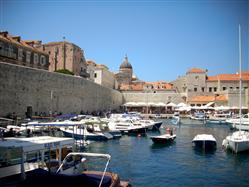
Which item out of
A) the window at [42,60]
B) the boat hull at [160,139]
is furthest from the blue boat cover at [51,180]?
the window at [42,60]

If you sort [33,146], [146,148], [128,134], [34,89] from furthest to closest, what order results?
1. [34,89]
2. [128,134]
3. [146,148]
4. [33,146]

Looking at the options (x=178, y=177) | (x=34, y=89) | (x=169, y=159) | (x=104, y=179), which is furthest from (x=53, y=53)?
(x=104, y=179)

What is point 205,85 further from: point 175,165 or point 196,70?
point 175,165

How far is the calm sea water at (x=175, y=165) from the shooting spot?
32.3 ft

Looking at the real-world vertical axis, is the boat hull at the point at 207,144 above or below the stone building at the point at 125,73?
below

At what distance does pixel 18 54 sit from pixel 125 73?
49.2 m

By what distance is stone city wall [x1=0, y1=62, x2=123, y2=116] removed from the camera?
2189 centimetres

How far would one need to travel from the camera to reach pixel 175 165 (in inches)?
481

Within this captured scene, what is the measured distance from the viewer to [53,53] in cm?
4453

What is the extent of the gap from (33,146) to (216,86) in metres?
58.4

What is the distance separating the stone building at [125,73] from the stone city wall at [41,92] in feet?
119

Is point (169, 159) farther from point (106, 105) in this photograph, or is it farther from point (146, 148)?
point (106, 105)

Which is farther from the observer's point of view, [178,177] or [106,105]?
[106,105]

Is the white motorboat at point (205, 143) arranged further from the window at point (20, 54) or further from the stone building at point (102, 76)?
the stone building at point (102, 76)
